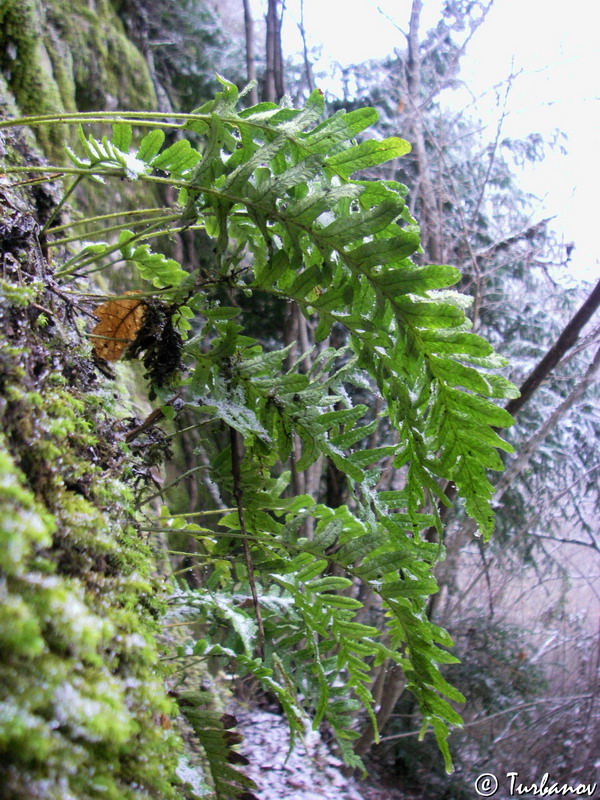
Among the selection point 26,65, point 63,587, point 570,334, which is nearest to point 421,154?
point 570,334

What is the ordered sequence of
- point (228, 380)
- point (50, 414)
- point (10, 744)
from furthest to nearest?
point (228, 380) < point (50, 414) < point (10, 744)

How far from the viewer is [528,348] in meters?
3.08

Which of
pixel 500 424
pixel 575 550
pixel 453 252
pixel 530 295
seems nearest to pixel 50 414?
pixel 500 424

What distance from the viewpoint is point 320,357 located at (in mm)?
831

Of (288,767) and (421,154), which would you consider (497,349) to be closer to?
(421,154)

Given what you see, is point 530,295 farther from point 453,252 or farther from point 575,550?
point 575,550

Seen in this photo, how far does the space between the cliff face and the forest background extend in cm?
180

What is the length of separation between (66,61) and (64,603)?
2.39m

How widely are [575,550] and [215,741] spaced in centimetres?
354

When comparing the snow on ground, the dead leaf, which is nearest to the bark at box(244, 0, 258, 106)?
the dead leaf

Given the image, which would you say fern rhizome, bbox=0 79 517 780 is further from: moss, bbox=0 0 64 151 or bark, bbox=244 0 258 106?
bark, bbox=244 0 258 106

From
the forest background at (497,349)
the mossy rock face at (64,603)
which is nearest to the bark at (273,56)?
the forest background at (497,349)


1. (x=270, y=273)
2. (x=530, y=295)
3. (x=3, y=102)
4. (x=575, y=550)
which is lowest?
(x=575, y=550)

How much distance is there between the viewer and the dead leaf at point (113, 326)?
0.87 meters
